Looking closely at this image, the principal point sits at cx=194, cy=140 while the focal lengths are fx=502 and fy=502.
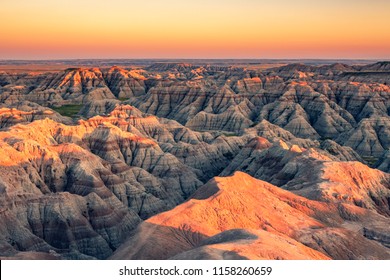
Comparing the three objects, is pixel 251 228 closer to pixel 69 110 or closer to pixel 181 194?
pixel 181 194

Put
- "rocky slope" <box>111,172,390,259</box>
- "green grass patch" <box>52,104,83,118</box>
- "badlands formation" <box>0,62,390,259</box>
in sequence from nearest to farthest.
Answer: "rocky slope" <box>111,172,390,259</box>, "badlands formation" <box>0,62,390,259</box>, "green grass patch" <box>52,104,83,118</box>

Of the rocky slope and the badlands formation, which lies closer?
the rocky slope

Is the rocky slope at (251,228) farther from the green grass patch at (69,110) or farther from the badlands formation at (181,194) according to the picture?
the green grass patch at (69,110)

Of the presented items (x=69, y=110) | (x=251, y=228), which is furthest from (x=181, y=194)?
(x=69, y=110)

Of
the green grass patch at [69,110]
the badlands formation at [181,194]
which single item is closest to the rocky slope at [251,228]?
the badlands formation at [181,194]

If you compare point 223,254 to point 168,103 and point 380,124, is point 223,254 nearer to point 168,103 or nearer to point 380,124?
point 380,124

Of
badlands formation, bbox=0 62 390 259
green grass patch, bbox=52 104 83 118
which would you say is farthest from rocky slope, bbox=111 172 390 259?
green grass patch, bbox=52 104 83 118

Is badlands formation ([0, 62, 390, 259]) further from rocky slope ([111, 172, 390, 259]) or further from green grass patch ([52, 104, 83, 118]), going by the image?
green grass patch ([52, 104, 83, 118])

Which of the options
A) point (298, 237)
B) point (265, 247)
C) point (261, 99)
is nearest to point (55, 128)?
point (298, 237)
